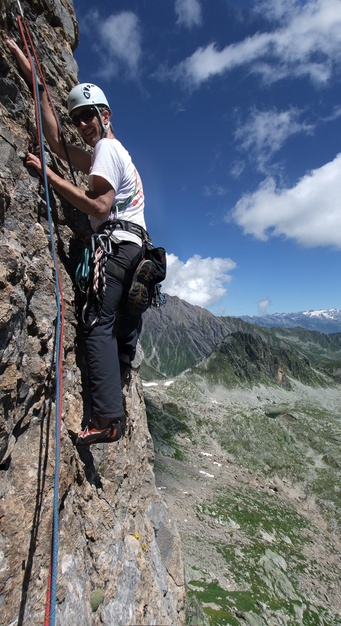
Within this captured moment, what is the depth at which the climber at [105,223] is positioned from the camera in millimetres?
6680

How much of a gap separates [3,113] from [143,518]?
37.1ft

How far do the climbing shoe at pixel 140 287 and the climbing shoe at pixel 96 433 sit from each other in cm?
256

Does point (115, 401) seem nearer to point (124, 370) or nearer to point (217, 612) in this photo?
point (124, 370)

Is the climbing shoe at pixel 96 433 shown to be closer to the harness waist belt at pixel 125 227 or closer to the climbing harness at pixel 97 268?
the climbing harness at pixel 97 268

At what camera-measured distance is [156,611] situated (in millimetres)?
8789

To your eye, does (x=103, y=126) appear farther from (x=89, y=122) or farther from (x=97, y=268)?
(x=97, y=268)

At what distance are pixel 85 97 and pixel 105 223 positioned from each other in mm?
2614

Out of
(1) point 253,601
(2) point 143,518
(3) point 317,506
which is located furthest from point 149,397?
(2) point 143,518

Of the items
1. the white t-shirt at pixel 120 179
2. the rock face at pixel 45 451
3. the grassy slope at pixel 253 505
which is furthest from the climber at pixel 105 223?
the grassy slope at pixel 253 505

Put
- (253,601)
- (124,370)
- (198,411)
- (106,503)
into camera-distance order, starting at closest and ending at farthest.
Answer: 1. (106,503)
2. (124,370)
3. (253,601)
4. (198,411)

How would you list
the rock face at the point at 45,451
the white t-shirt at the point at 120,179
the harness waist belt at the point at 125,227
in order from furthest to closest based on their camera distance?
the harness waist belt at the point at 125,227, the white t-shirt at the point at 120,179, the rock face at the point at 45,451

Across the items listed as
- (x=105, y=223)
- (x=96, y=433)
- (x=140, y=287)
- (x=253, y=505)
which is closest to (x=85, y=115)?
(x=105, y=223)

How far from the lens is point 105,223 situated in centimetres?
745

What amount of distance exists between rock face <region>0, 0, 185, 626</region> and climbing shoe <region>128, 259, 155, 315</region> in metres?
1.49
